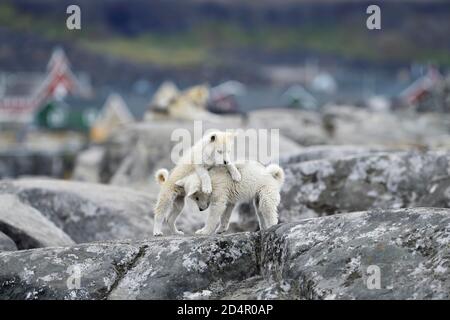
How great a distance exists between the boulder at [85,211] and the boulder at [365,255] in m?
5.75

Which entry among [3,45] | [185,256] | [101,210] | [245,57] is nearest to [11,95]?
[3,45]

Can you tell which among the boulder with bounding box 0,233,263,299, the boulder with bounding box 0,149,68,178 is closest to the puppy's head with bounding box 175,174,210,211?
the boulder with bounding box 0,233,263,299

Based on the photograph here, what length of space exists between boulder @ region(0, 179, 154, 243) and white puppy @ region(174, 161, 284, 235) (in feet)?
12.4

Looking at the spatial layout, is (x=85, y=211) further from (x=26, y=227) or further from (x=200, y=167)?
(x=200, y=167)

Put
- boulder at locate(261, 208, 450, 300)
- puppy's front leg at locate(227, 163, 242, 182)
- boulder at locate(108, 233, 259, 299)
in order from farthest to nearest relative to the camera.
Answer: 1. puppy's front leg at locate(227, 163, 242, 182)
2. boulder at locate(108, 233, 259, 299)
3. boulder at locate(261, 208, 450, 300)

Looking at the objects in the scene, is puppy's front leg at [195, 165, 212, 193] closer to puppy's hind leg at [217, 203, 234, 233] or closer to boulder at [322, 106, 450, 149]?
puppy's hind leg at [217, 203, 234, 233]

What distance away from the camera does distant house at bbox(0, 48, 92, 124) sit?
93562mm

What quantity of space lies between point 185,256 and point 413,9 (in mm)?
122188

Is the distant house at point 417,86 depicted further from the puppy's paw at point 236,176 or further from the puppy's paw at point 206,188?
the puppy's paw at point 206,188

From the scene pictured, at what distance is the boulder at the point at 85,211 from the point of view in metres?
16.7

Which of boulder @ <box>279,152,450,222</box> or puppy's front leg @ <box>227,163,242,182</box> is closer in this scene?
puppy's front leg @ <box>227,163,242,182</box>

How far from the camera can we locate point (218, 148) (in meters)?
12.9

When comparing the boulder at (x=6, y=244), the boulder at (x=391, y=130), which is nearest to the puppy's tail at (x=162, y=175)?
the boulder at (x=6, y=244)

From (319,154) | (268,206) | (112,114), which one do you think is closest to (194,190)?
(268,206)
